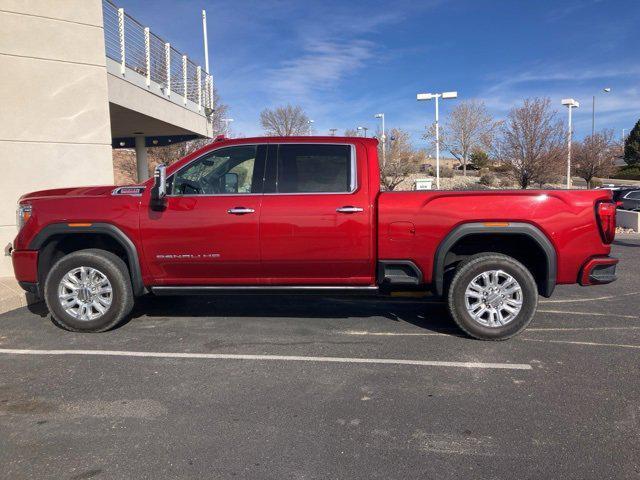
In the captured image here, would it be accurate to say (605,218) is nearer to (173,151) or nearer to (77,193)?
(77,193)

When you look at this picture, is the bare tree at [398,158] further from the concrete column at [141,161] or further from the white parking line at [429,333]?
the white parking line at [429,333]

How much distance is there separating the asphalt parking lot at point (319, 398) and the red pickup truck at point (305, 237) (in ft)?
1.60

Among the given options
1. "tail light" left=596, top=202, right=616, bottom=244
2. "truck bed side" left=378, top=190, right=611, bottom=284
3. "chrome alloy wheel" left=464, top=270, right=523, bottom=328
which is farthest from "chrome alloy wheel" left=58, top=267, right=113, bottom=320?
"tail light" left=596, top=202, right=616, bottom=244

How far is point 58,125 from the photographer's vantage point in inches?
334

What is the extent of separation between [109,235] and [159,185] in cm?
81

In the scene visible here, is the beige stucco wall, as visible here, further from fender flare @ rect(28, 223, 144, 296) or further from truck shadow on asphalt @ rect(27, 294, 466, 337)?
fender flare @ rect(28, 223, 144, 296)

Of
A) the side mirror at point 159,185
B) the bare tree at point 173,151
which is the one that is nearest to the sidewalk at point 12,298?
the side mirror at point 159,185

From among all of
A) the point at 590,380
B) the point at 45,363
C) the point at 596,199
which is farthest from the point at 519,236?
the point at 45,363

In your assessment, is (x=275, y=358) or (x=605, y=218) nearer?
(x=275, y=358)

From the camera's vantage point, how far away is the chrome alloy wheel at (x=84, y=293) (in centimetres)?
505

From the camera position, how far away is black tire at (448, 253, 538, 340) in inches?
185

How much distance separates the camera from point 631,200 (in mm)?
20859

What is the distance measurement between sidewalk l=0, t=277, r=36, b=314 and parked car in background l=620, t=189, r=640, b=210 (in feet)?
72.5

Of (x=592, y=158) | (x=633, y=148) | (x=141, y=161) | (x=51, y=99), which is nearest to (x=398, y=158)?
(x=592, y=158)
